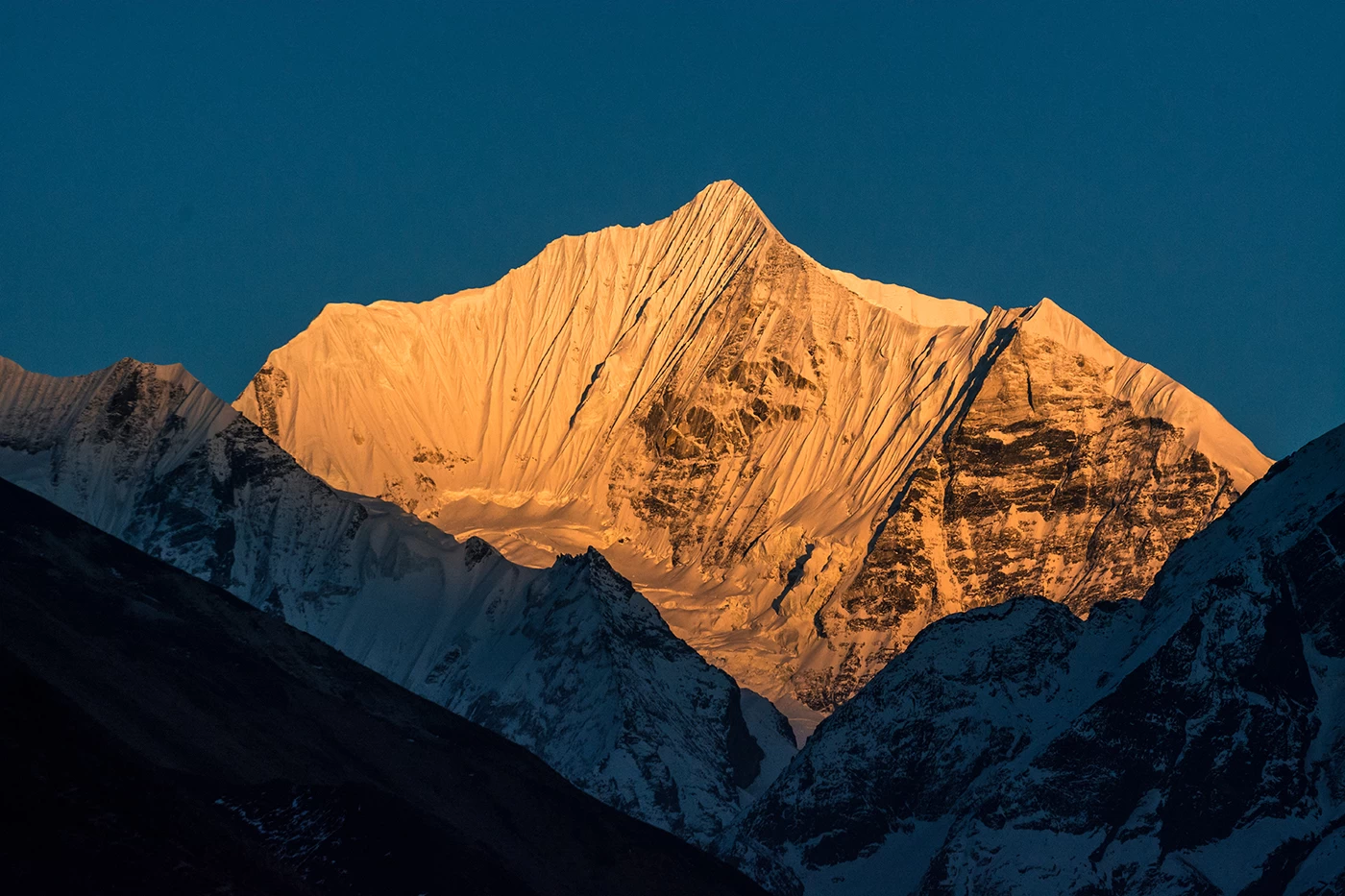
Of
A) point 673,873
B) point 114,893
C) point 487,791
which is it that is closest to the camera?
point 114,893

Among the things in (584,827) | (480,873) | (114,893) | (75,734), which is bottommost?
(114,893)

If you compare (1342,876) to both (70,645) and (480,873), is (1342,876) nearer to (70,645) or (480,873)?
(480,873)

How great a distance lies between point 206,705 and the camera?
195m

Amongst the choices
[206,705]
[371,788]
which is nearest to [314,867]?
[371,788]

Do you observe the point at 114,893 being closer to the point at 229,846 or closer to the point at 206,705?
the point at 229,846

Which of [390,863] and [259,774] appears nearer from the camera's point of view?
[390,863]

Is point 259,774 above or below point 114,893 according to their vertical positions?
above

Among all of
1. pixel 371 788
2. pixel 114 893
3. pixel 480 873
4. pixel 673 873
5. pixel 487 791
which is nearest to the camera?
pixel 114 893

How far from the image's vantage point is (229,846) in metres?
116

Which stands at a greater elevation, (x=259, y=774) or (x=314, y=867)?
(x=259, y=774)

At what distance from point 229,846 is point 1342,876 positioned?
101 meters

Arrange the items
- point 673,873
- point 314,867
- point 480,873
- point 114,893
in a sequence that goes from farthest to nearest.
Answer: point 673,873
point 480,873
point 314,867
point 114,893

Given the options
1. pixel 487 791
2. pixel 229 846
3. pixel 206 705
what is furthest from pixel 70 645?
pixel 229 846

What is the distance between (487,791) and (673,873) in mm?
20778
